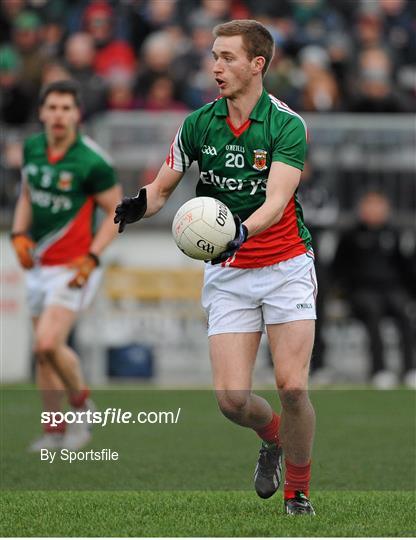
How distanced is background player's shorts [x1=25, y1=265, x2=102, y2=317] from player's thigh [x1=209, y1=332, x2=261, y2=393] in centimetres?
360

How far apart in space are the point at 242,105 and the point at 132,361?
367 inches

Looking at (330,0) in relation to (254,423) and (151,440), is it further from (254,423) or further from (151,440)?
(254,423)

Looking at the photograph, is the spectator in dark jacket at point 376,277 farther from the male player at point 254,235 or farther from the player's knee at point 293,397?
the player's knee at point 293,397

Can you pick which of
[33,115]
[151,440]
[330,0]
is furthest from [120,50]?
[151,440]

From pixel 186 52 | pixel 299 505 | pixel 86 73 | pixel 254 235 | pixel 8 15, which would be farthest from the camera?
pixel 8 15

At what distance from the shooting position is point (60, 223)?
37.0ft

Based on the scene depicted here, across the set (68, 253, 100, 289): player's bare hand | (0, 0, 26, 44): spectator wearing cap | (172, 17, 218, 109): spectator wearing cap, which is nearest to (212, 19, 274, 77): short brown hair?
(68, 253, 100, 289): player's bare hand

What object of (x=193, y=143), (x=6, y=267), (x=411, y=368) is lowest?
(x=411, y=368)

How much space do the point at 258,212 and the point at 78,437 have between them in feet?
14.1

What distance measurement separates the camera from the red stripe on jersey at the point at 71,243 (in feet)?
37.1

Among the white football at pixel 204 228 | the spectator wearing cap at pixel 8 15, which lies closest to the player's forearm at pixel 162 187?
the white football at pixel 204 228

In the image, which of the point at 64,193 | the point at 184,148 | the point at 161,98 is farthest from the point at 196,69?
the point at 184,148

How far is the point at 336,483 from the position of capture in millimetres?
9211

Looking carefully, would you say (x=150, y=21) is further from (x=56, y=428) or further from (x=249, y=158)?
(x=249, y=158)
